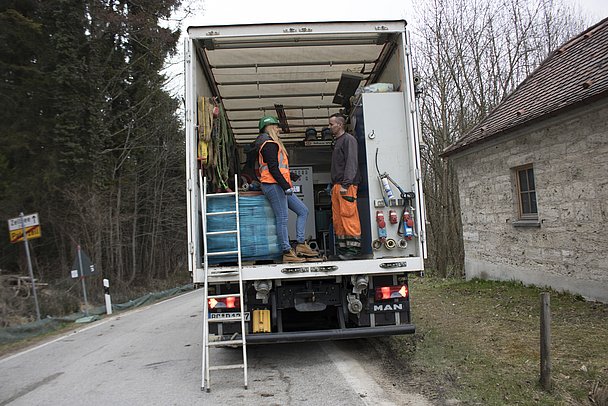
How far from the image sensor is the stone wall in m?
8.33

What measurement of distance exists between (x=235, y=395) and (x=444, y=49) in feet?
62.6

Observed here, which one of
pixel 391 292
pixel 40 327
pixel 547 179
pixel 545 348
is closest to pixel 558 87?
pixel 547 179

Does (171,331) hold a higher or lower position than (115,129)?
lower

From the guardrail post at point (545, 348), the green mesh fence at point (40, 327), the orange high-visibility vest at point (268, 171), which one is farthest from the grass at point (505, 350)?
the green mesh fence at point (40, 327)

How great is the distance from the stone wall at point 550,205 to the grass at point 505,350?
66cm

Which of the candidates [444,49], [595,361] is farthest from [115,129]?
[595,361]

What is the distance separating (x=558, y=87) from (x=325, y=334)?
7.42 m

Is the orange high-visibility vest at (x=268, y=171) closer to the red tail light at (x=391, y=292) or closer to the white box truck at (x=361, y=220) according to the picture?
the white box truck at (x=361, y=220)

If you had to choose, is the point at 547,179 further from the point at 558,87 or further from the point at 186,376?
the point at 186,376

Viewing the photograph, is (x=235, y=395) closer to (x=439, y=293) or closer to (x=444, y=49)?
(x=439, y=293)

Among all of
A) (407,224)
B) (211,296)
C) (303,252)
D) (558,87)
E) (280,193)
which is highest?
(558,87)

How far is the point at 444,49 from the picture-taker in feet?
68.6

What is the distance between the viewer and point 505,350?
5.85 meters

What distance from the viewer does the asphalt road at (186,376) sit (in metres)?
4.86
